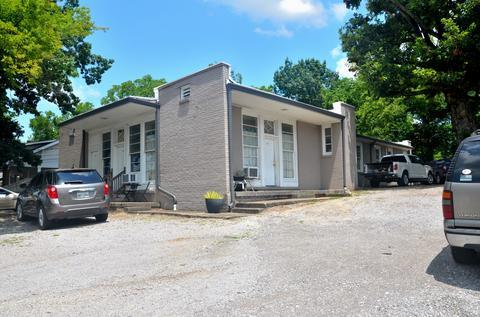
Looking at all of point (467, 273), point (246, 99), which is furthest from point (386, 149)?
point (467, 273)

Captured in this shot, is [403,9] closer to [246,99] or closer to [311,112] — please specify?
[311,112]

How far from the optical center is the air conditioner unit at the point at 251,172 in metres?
16.2

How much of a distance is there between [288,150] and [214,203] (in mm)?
6299

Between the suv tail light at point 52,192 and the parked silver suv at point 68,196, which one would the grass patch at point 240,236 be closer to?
the parked silver suv at point 68,196

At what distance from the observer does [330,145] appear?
64.7 ft

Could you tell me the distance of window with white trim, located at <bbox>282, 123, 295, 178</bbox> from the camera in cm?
1833

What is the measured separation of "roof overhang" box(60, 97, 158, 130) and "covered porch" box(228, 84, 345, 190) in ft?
11.1

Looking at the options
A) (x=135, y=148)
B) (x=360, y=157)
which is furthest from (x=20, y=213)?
(x=360, y=157)

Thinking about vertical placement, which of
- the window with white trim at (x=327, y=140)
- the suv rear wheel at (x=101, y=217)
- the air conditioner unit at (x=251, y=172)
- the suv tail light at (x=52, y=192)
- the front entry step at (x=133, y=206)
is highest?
the window with white trim at (x=327, y=140)

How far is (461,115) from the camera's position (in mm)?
19703

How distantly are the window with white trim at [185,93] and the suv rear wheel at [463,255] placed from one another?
1101 centimetres

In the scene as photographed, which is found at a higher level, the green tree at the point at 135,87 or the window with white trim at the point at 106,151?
the green tree at the point at 135,87

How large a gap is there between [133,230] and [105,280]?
4873 mm

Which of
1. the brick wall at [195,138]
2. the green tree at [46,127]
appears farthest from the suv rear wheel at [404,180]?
the green tree at [46,127]
